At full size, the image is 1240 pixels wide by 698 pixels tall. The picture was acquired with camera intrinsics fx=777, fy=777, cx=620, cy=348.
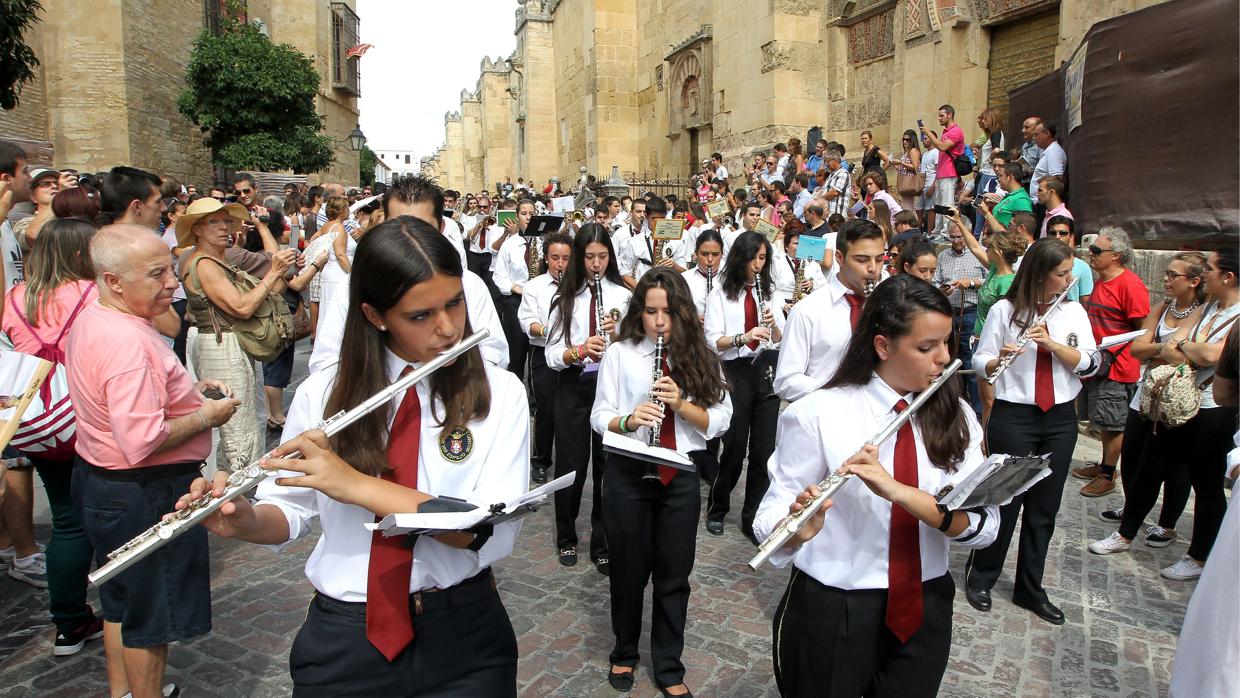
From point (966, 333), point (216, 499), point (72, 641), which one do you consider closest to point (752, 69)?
point (966, 333)

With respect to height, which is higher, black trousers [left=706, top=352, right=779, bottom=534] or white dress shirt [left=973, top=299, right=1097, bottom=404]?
white dress shirt [left=973, top=299, right=1097, bottom=404]

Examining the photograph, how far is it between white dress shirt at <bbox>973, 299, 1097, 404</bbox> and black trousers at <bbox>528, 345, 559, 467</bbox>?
3191mm

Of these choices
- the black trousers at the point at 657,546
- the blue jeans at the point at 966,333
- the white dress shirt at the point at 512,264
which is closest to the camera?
the black trousers at the point at 657,546

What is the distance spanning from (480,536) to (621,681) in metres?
2.40

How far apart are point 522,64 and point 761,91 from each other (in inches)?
986

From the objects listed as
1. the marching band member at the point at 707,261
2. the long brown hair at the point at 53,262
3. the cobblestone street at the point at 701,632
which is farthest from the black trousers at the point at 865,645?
the marching band member at the point at 707,261

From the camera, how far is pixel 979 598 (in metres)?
4.82

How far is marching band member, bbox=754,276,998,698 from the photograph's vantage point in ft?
8.22

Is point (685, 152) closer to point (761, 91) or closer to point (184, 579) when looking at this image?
point (761, 91)

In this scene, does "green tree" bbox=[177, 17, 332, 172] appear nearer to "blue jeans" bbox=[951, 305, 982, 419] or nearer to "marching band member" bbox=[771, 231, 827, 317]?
"marching band member" bbox=[771, 231, 827, 317]

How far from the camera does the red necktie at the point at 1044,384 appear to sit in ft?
14.9

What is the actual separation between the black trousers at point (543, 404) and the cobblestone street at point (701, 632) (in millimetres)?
1321

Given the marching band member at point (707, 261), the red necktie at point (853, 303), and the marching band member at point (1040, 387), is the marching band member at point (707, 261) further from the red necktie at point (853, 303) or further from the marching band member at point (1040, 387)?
the marching band member at point (1040, 387)

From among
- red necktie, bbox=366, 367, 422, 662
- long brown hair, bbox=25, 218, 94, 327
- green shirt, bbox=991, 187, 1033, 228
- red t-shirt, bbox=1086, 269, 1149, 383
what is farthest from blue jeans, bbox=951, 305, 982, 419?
long brown hair, bbox=25, 218, 94, 327
